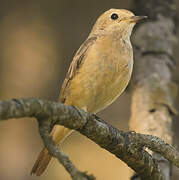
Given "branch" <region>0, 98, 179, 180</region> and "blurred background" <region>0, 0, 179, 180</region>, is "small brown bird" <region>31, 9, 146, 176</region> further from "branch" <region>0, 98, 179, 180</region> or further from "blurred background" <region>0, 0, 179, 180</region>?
"blurred background" <region>0, 0, 179, 180</region>

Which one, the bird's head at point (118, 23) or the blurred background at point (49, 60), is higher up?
the bird's head at point (118, 23)

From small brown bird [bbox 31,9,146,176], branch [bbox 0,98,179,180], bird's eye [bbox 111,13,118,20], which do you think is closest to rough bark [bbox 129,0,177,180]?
small brown bird [bbox 31,9,146,176]

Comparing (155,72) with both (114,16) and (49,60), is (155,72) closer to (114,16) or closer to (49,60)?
(114,16)

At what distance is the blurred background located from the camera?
16.9ft

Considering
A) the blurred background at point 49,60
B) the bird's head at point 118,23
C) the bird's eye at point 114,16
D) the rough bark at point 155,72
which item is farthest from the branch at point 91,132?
the blurred background at point 49,60

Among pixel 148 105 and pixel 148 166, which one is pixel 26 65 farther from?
pixel 148 166

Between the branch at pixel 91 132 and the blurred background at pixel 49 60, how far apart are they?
245cm

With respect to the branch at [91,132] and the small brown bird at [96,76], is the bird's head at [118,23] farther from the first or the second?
the branch at [91,132]

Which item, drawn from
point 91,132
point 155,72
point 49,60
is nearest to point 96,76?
point 91,132

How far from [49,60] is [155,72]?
165 centimetres

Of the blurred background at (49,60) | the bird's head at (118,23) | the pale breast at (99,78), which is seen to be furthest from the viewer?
the blurred background at (49,60)

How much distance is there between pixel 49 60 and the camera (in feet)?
17.6

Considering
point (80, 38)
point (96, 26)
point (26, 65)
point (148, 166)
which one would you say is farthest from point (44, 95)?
point (148, 166)

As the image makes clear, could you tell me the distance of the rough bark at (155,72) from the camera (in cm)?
372
